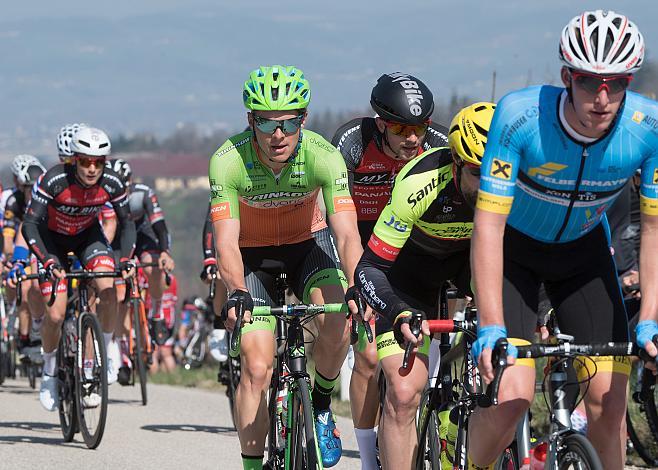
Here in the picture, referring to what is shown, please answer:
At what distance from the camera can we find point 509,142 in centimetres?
546

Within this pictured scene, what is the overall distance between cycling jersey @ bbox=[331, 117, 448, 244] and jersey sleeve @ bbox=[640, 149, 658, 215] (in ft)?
10.3

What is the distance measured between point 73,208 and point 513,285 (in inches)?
280

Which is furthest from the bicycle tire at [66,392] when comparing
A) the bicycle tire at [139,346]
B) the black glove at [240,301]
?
the black glove at [240,301]

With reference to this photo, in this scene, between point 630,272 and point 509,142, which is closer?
point 509,142

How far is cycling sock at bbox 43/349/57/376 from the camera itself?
38.8ft

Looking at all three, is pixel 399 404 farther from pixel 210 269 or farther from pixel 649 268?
pixel 210 269

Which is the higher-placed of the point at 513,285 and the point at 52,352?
the point at 513,285

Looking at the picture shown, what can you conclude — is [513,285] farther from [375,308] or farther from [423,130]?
[423,130]

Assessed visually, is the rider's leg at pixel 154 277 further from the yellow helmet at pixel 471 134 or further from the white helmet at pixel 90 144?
the yellow helmet at pixel 471 134

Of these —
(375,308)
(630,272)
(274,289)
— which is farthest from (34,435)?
(375,308)

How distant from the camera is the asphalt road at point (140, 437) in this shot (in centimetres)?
992

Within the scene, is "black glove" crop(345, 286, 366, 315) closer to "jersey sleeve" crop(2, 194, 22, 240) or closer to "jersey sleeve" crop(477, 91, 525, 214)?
"jersey sleeve" crop(477, 91, 525, 214)

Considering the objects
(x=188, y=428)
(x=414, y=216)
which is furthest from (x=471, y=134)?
(x=188, y=428)

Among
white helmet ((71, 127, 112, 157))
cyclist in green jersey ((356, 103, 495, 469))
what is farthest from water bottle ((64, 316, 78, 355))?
cyclist in green jersey ((356, 103, 495, 469))
